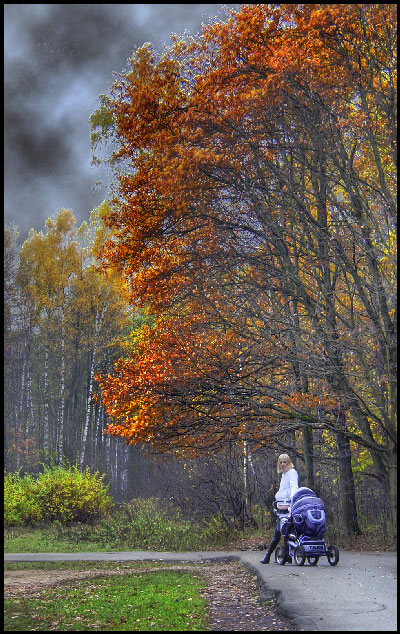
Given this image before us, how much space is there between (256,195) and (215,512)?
1003cm

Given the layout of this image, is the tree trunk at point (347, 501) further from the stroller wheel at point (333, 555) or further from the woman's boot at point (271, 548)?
the stroller wheel at point (333, 555)

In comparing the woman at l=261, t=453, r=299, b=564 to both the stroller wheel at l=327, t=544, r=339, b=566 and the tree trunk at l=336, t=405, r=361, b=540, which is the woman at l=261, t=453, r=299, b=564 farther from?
the tree trunk at l=336, t=405, r=361, b=540

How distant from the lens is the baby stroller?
30.8 ft

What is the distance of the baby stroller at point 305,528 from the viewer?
9.39 metres

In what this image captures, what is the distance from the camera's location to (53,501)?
20.0 meters

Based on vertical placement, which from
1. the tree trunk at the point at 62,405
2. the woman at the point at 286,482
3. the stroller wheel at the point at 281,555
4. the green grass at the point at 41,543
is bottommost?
the green grass at the point at 41,543

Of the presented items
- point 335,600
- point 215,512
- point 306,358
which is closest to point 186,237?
point 306,358

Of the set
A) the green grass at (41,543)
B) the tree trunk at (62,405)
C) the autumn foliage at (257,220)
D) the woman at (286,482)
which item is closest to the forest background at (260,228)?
the autumn foliage at (257,220)

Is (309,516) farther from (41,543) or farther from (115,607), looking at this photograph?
(41,543)

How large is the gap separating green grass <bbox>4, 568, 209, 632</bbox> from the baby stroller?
158 centimetres

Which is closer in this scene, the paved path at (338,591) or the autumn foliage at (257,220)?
the paved path at (338,591)

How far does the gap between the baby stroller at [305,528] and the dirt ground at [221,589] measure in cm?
83

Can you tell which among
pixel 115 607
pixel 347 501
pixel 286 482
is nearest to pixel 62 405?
pixel 347 501

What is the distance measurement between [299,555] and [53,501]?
40.5 feet
